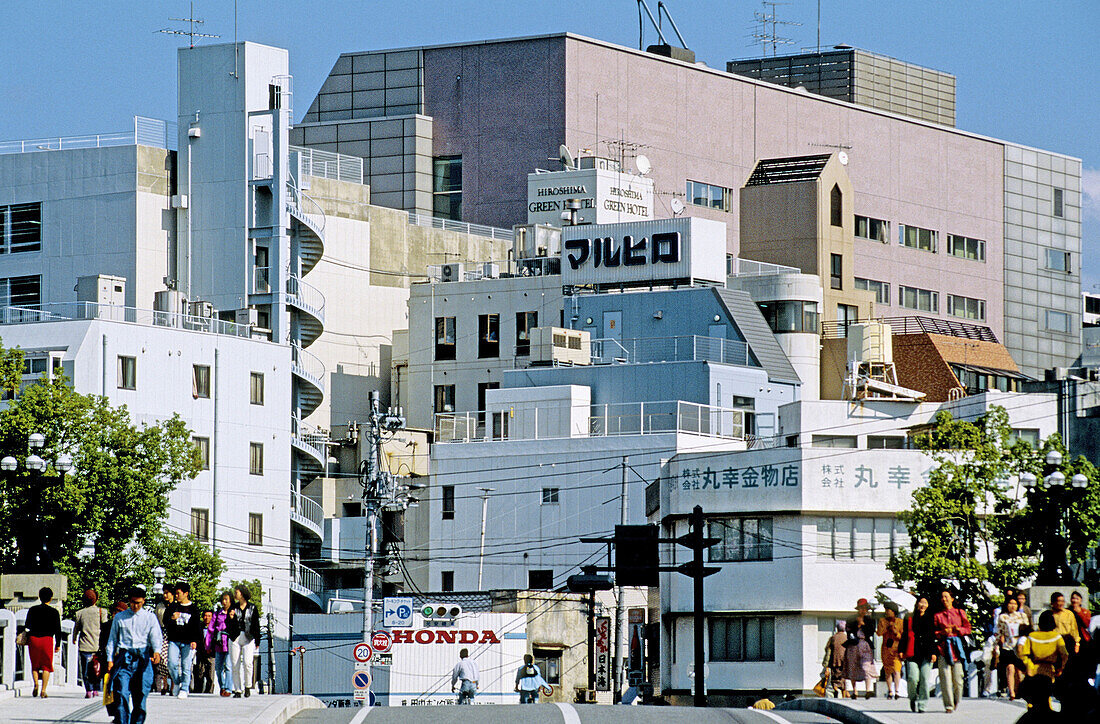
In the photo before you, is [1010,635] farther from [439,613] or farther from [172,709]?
[439,613]

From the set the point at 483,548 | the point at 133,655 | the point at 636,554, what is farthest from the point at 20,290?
the point at 133,655

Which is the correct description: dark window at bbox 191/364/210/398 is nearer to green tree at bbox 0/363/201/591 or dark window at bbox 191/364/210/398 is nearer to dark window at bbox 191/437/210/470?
dark window at bbox 191/437/210/470

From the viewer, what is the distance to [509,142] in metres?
99.7

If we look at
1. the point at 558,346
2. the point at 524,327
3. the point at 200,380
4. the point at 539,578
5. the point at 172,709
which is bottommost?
the point at 539,578

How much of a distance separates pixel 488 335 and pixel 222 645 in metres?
56.1

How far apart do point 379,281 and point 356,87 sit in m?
16.2

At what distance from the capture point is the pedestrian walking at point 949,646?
26844mm

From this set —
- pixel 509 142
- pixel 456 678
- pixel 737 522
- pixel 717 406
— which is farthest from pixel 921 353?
pixel 456 678

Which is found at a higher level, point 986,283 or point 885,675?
point 986,283

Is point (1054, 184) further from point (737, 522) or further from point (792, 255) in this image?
point (737, 522)

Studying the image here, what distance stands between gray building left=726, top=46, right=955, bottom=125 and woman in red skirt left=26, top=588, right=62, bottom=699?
318ft

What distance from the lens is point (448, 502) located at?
80.2m

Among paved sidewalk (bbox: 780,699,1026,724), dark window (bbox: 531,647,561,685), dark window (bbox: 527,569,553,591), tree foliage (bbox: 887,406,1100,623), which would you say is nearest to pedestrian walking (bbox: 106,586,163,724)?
paved sidewalk (bbox: 780,699,1026,724)

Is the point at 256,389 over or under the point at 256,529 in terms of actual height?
over
